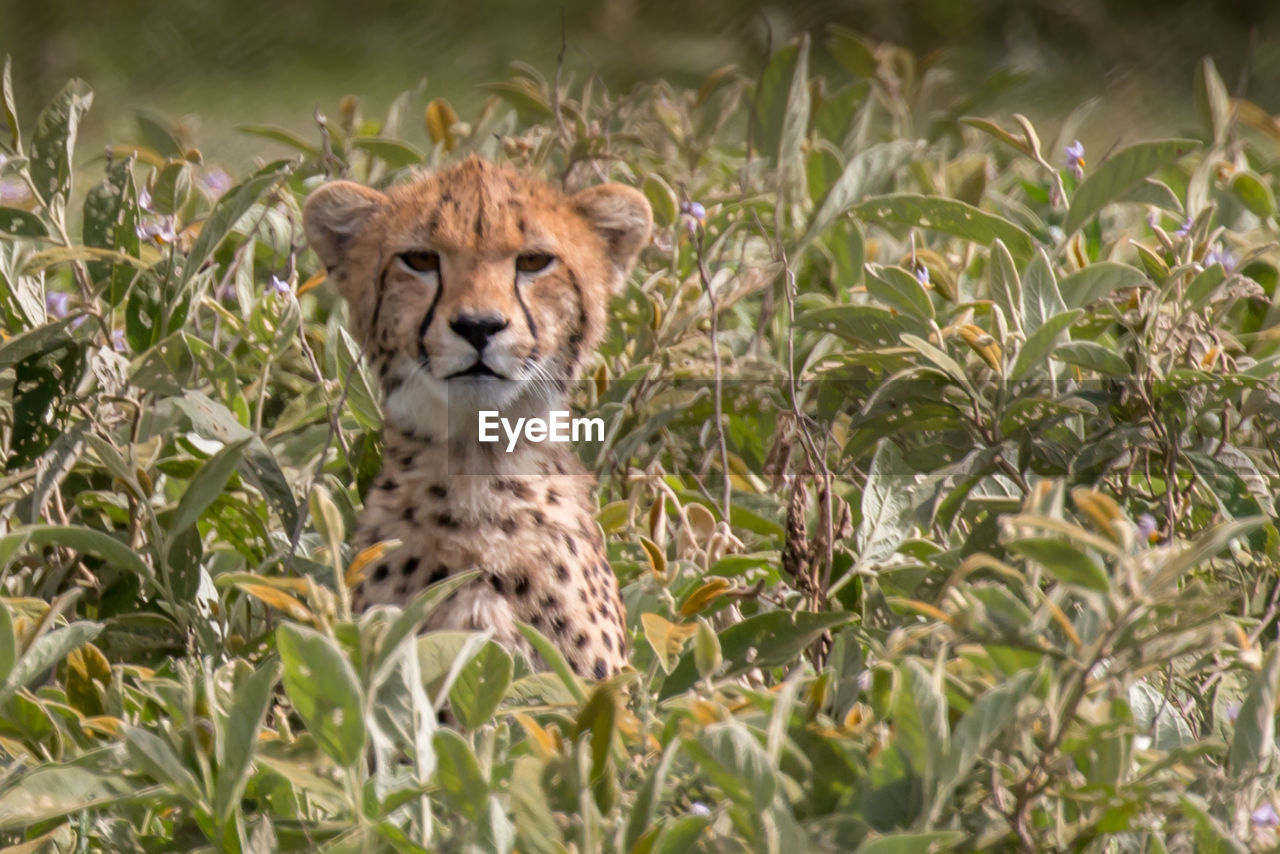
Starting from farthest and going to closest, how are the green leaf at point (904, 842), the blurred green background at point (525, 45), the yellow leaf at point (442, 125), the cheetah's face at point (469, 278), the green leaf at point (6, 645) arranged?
the blurred green background at point (525, 45), the yellow leaf at point (442, 125), the cheetah's face at point (469, 278), the green leaf at point (6, 645), the green leaf at point (904, 842)

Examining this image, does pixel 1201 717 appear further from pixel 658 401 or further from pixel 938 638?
pixel 658 401

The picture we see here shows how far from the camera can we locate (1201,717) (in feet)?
6.14

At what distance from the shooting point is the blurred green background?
6973 mm

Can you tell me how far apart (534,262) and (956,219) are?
2.00 ft

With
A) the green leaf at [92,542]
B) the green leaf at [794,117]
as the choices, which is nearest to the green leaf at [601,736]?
the green leaf at [92,542]

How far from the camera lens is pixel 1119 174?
2.33 metres

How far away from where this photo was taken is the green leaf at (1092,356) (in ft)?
6.46

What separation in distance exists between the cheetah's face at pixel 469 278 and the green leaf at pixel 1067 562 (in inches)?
42.8

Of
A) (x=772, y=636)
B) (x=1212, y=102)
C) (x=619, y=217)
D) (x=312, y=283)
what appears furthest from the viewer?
(x=1212, y=102)

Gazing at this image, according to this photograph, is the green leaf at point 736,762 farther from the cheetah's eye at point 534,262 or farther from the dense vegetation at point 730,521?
the cheetah's eye at point 534,262

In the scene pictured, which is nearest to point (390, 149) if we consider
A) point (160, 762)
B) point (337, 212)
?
point (337, 212)

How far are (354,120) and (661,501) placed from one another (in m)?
1.67

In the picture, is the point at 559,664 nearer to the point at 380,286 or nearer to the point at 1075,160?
the point at 380,286

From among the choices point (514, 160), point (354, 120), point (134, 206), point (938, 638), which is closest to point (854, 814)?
point (938, 638)
